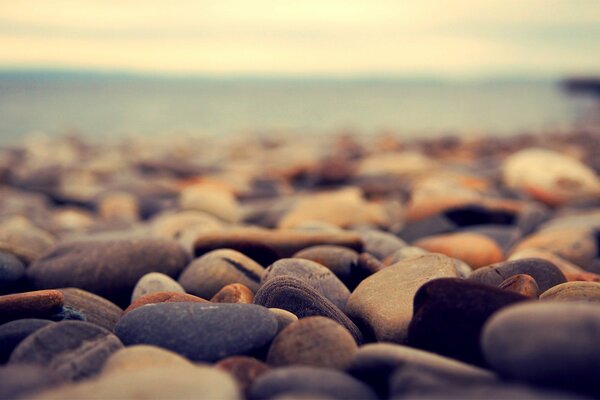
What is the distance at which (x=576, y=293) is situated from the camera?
→ 2.02 meters

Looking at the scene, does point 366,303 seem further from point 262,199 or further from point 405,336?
point 262,199

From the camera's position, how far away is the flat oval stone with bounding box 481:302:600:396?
1348 mm

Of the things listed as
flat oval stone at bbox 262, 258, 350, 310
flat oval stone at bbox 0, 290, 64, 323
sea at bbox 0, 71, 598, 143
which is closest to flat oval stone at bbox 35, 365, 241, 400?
flat oval stone at bbox 0, 290, 64, 323

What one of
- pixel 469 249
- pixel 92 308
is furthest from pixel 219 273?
pixel 469 249

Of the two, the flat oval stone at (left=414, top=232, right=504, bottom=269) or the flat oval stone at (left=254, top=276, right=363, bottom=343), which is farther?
the flat oval stone at (left=414, top=232, right=504, bottom=269)

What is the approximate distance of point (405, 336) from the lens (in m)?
1.96

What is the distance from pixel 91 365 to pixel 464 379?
104cm

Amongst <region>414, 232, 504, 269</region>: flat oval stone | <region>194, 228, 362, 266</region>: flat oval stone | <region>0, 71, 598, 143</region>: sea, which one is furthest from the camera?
<region>0, 71, 598, 143</region>: sea

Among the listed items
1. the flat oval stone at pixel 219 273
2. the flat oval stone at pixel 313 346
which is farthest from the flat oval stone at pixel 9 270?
the flat oval stone at pixel 313 346

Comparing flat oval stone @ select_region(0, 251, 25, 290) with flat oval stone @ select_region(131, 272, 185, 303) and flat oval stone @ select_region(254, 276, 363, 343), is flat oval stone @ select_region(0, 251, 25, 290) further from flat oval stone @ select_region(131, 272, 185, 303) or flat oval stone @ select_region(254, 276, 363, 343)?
flat oval stone @ select_region(254, 276, 363, 343)

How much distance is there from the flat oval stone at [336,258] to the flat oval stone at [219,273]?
240 millimetres

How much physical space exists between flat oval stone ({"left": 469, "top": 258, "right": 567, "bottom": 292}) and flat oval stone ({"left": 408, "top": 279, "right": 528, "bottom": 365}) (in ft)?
1.77

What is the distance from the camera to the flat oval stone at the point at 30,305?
2.07 meters

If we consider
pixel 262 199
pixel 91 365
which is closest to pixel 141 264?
pixel 91 365
